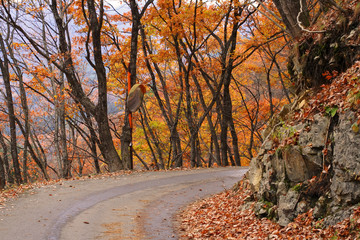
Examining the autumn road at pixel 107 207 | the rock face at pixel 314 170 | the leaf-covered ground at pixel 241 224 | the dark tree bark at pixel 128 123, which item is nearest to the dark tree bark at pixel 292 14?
the rock face at pixel 314 170

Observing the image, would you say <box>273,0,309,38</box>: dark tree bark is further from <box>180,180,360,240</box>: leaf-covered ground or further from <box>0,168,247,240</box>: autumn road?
<box>0,168,247,240</box>: autumn road

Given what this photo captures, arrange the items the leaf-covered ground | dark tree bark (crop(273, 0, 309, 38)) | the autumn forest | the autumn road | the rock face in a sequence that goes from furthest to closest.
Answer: the autumn forest < dark tree bark (crop(273, 0, 309, 38)) < the autumn road < the rock face < the leaf-covered ground

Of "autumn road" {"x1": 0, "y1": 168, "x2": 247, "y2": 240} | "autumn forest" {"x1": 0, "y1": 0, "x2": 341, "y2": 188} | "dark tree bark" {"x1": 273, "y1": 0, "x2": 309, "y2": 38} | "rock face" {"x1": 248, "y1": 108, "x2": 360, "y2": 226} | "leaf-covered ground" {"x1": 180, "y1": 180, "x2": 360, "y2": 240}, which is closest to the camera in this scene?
"leaf-covered ground" {"x1": 180, "y1": 180, "x2": 360, "y2": 240}

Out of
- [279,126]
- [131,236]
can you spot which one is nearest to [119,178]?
[131,236]

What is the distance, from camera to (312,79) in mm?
8148

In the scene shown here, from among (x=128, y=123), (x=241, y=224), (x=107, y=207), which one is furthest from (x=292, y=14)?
(x=128, y=123)

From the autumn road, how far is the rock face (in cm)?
245

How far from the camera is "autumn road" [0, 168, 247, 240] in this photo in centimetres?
742

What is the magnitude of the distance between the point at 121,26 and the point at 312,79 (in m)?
18.4

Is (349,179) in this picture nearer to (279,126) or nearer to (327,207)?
(327,207)

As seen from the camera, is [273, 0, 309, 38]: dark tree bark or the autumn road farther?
[273, 0, 309, 38]: dark tree bark

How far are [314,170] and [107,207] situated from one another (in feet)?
19.1

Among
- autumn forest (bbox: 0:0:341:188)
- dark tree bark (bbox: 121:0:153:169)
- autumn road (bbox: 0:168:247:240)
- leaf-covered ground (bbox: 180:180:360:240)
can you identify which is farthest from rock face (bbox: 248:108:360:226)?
dark tree bark (bbox: 121:0:153:169)

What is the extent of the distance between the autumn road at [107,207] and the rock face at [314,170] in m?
2.45
